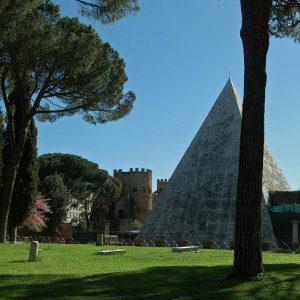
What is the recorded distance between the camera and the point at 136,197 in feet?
213

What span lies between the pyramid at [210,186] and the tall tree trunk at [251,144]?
734 inches

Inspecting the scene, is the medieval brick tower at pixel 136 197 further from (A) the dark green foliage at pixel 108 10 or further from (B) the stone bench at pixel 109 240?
(A) the dark green foliage at pixel 108 10

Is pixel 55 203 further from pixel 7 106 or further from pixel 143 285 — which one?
pixel 143 285

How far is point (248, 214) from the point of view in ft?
21.4

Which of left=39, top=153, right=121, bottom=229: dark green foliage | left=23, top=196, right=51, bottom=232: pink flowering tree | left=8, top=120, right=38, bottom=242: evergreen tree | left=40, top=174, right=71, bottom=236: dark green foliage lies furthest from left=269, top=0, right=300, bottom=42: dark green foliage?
left=39, top=153, right=121, bottom=229: dark green foliage

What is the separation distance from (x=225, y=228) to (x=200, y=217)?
196 cm

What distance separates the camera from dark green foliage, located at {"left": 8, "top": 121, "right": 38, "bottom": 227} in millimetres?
22031

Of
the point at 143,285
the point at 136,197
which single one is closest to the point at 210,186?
the point at 143,285

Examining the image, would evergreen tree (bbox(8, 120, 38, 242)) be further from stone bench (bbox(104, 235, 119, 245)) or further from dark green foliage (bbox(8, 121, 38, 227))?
stone bench (bbox(104, 235, 119, 245))

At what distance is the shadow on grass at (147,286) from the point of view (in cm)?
568

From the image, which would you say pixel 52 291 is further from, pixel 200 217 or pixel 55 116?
pixel 200 217

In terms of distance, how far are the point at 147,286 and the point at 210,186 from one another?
2194cm

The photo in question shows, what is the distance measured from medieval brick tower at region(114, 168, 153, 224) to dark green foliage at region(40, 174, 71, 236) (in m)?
24.6

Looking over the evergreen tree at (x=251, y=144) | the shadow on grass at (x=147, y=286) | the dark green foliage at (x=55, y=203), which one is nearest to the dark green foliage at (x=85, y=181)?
the dark green foliage at (x=55, y=203)
